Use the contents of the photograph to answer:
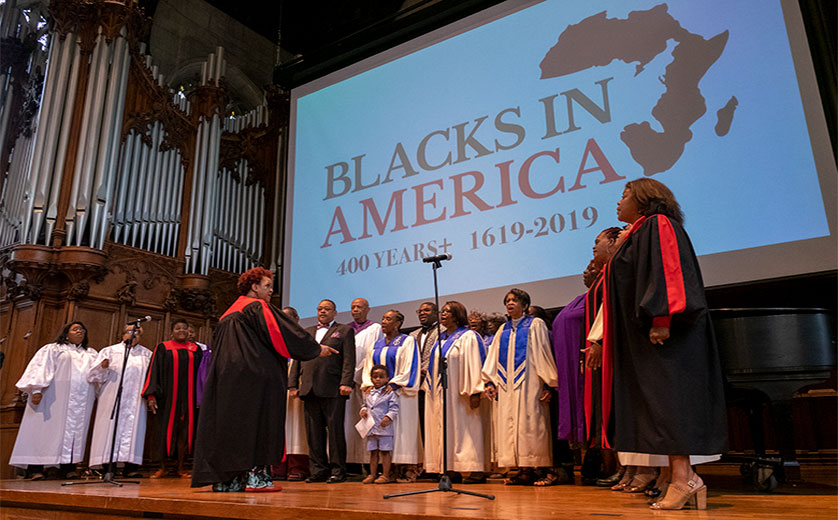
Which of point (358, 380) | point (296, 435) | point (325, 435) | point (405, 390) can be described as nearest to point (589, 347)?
point (405, 390)

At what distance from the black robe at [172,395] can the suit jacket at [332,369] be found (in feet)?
5.96

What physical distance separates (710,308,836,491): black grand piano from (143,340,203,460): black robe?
5.14 m

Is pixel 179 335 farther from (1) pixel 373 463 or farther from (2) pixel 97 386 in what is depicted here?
(1) pixel 373 463

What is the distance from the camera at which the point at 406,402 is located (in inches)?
206

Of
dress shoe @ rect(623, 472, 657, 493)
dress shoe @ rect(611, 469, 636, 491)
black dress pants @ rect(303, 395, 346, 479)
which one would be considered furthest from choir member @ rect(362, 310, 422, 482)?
dress shoe @ rect(623, 472, 657, 493)

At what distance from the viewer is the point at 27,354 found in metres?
7.94

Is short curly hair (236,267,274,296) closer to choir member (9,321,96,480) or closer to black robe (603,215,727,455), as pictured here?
black robe (603,215,727,455)

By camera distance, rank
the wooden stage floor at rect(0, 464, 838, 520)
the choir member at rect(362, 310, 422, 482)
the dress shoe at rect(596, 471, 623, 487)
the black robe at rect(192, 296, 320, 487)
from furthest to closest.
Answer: the choir member at rect(362, 310, 422, 482)
the dress shoe at rect(596, 471, 623, 487)
the black robe at rect(192, 296, 320, 487)
the wooden stage floor at rect(0, 464, 838, 520)

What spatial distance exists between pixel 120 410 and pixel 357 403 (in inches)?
116

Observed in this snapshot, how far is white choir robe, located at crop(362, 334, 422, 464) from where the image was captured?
5.11 metres

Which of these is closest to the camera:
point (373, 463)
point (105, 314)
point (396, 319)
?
point (373, 463)

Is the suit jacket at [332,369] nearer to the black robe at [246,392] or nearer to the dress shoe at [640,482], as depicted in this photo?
the black robe at [246,392]

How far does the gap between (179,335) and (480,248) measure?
3.32 meters

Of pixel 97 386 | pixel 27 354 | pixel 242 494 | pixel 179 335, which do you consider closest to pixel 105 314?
pixel 27 354
